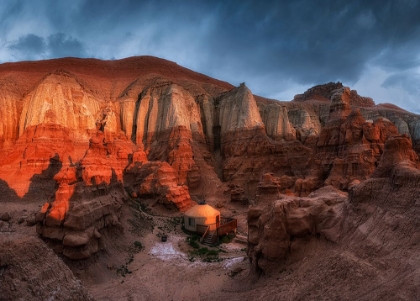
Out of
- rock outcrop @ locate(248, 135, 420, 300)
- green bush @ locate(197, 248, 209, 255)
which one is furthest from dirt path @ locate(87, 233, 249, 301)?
rock outcrop @ locate(248, 135, 420, 300)

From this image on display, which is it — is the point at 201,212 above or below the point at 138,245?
above

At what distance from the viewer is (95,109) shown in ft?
144

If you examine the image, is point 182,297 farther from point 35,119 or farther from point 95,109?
point 95,109

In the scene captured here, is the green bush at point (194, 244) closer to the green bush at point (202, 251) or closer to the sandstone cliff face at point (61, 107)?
the green bush at point (202, 251)

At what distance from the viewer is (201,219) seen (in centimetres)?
2258

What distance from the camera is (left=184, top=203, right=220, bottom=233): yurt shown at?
74.0 feet

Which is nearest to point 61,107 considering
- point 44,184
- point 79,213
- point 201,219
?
point 44,184

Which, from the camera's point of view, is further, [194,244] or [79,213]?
[194,244]

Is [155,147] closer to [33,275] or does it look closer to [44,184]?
[44,184]

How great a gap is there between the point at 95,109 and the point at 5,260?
4028cm

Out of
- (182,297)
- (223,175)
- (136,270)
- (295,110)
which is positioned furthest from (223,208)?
(295,110)

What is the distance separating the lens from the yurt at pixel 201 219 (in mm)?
22547

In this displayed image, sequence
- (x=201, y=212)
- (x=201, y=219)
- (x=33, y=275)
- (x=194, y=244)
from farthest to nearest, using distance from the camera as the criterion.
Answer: (x=201, y=212) < (x=201, y=219) < (x=194, y=244) < (x=33, y=275)

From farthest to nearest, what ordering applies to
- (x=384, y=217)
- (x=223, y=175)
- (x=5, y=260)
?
1. (x=223, y=175)
2. (x=384, y=217)
3. (x=5, y=260)
